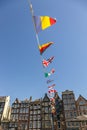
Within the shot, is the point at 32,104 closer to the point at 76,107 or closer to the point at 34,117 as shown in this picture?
the point at 34,117

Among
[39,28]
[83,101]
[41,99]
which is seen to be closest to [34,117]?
[41,99]

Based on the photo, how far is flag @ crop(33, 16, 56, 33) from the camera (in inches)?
693

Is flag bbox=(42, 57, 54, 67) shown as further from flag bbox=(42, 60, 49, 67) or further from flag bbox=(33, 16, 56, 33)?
flag bbox=(33, 16, 56, 33)

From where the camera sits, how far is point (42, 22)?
58.4ft

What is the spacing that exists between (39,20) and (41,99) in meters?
58.4

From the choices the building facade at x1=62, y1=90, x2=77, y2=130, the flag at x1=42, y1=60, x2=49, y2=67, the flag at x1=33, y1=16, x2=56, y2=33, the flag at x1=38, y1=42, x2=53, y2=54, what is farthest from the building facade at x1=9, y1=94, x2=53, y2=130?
the flag at x1=33, y1=16, x2=56, y2=33

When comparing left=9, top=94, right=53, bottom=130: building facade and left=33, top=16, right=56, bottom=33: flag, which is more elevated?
left=33, top=16, right=56, bottom=33: flag

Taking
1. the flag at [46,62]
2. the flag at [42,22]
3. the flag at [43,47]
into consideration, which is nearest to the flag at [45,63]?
the flag at [46,62]

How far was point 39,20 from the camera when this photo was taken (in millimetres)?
17875

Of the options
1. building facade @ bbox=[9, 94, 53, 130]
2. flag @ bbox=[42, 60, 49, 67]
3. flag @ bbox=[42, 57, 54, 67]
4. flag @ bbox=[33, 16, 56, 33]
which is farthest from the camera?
building facade @ bbox=[9, 94, 53, 130]

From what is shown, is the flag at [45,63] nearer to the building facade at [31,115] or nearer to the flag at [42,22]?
the flag at [42,22]

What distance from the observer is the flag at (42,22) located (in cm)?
1761

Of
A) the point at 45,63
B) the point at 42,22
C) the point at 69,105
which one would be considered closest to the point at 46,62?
the point at 45,63

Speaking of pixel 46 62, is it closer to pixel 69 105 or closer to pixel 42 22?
pixel 42 22
